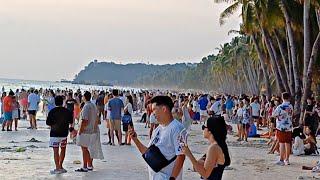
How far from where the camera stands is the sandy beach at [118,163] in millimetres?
13836

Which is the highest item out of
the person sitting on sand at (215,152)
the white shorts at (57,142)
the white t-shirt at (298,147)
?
the person sitting on sand at (215,152)

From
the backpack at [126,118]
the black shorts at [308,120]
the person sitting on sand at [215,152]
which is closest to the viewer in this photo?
the person sitting on sand at [215,152]

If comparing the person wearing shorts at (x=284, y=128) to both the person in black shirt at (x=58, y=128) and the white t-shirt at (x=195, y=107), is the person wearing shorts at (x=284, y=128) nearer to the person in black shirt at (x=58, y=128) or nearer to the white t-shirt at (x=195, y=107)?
the person in black shirt at (x=58, y=128)

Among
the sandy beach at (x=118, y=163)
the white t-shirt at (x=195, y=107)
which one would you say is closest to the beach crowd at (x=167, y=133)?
the sandy beach at (x=118, y=163)

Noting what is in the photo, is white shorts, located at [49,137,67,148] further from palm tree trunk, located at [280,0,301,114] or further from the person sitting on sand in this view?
palm tree trunk, located at [280,0,301,114]

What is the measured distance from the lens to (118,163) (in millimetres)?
15891

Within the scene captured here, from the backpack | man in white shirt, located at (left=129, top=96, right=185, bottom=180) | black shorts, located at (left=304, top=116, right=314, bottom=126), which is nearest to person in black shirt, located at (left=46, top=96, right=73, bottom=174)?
the backpack

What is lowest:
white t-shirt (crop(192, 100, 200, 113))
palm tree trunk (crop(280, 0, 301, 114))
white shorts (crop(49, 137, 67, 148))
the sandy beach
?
the sandy beach

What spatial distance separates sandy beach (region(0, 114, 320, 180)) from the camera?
45.4 ft

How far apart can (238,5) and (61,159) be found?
33058mm

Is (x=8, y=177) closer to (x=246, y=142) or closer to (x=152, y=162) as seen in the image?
(x=152, y=162)

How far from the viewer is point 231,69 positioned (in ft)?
359

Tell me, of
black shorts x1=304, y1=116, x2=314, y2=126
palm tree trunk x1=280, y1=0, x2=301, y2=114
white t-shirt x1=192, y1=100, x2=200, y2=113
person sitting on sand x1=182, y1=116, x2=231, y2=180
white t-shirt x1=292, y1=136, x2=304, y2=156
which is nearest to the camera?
person sitting on sand x1=182, y1=116, x2=231, y2=180

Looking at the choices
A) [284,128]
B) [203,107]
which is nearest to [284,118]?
[284,128]
